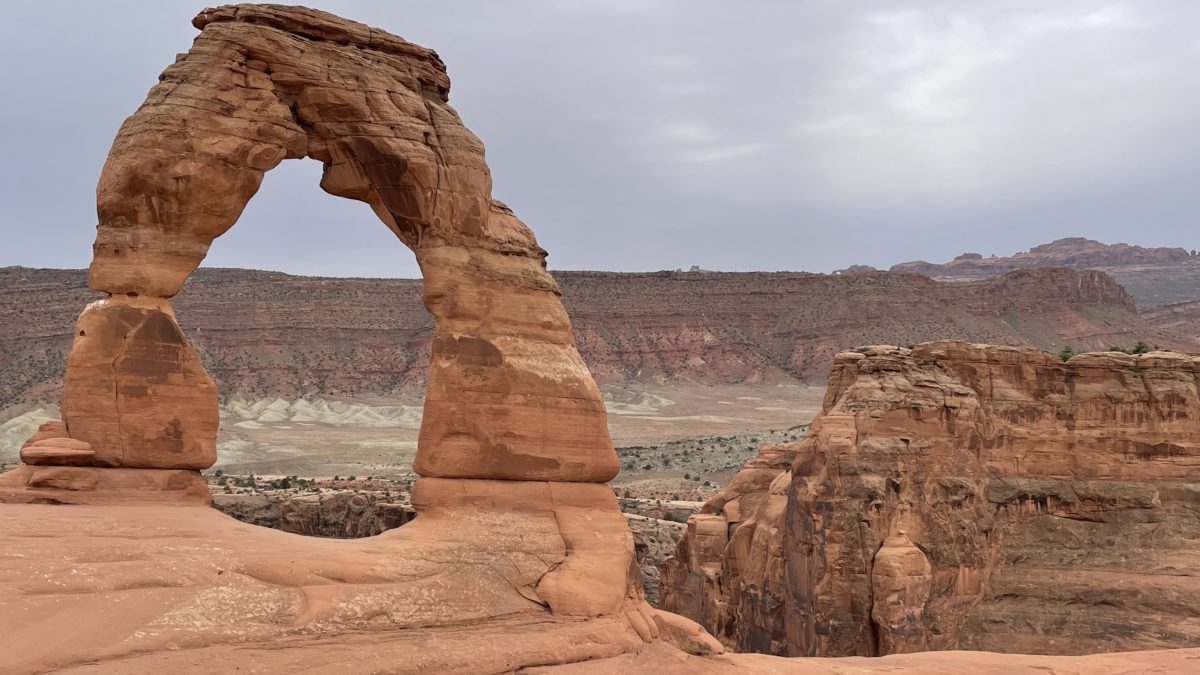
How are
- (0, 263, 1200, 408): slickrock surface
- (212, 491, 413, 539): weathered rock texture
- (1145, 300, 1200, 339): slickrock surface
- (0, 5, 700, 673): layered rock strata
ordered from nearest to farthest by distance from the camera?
(0, 5, 700, 673): layered rock strata, (212, 491, 413, 539): weathered rock texture, (0, 263, 1200, 408): slickrock surface, (1145, 300, 1200, 339): slickrock surface

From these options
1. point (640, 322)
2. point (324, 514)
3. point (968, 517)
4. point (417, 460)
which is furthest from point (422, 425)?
point (640, 322)

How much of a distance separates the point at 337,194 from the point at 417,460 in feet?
13.6

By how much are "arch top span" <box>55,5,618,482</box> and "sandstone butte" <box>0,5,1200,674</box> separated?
3 centimetres

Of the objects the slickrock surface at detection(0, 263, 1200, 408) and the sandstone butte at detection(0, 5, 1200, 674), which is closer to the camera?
the sandstone butte at detection(0, 5, 1200, 674)

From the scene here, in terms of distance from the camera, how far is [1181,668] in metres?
18.1

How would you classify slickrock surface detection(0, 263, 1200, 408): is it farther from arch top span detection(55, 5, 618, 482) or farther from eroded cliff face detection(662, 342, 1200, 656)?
arch top span detection(55, 5, 618, 482)

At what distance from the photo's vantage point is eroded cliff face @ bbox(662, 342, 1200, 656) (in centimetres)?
2338

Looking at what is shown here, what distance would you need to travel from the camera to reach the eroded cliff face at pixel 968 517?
76.7 feet

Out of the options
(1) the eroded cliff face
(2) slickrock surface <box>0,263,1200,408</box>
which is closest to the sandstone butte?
(1) the eroded cliff face

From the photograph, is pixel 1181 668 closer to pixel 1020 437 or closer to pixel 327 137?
pixel 1020 437

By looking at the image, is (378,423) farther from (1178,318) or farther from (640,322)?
(1178,318)

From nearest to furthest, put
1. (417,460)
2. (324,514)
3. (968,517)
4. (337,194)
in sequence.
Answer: (417,460) < (337,194) < (968,517) < (324,514)

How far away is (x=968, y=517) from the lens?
25312 mm

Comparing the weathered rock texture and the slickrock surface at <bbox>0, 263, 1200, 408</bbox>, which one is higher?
the slickrock surface at <bbox>0, 263, 1200, 408</bbox>
